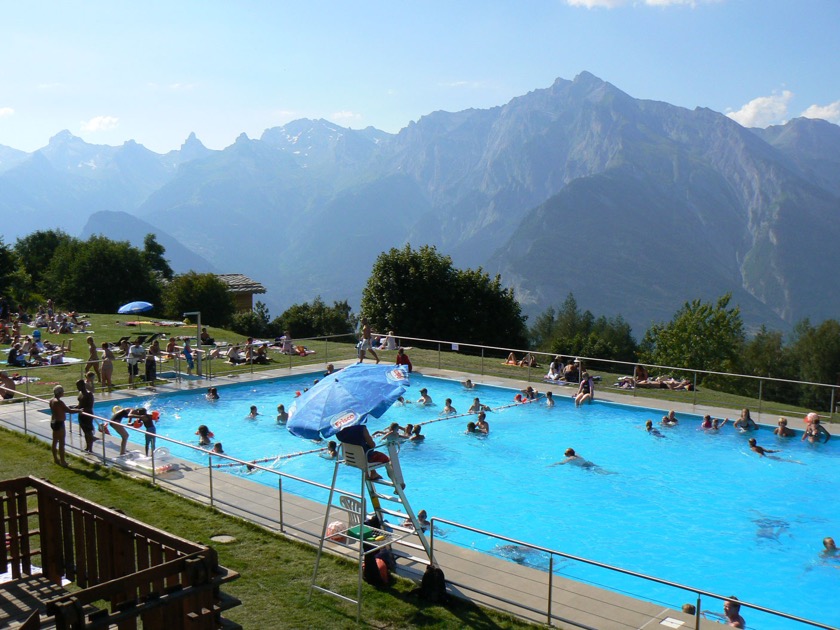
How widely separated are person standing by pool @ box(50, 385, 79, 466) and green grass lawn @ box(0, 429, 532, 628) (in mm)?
636

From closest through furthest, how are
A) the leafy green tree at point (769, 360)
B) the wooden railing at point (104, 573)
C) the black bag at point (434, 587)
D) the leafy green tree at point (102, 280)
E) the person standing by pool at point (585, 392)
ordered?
1. the wooden railing at point (104, 573)
2. the black bag at point (434, 587)
3. the person standing by pool at point (585, 392)
4. the leafy green tree at point (102, 280)
5. the leafy green tree at point (769, 360)

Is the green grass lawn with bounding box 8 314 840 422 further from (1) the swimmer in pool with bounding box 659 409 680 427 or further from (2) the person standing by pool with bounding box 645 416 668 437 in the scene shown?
(2) the person standing by pool with bounding box 645 416 668 437

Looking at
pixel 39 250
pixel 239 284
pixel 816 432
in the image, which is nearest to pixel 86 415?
pixel 816 432

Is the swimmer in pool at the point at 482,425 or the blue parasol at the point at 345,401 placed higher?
the blue parasol at the point at 345,401

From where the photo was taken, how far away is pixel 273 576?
944 centimetres

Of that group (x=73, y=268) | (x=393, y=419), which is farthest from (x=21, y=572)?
(x=73, y=268)

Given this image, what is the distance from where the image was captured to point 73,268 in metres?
57.5

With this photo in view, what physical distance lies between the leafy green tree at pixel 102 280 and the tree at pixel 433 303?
24480mm

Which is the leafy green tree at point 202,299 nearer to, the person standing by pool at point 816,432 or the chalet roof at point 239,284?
the chalet roof at point 239,284

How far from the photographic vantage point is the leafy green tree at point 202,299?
53719 millimetres

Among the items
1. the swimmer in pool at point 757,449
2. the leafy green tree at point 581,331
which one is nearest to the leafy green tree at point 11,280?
the swimmer in pool at point 757,449

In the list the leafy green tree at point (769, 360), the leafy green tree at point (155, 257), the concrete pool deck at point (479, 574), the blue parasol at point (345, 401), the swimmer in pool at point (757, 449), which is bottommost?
the leafy green tree at point (769, 360)

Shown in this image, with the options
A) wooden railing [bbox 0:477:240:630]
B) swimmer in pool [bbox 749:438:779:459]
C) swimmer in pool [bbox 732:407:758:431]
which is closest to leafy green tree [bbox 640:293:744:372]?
swimmer in pool [bbox 732:407:758:431]

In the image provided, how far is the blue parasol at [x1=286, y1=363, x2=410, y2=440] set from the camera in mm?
8195
